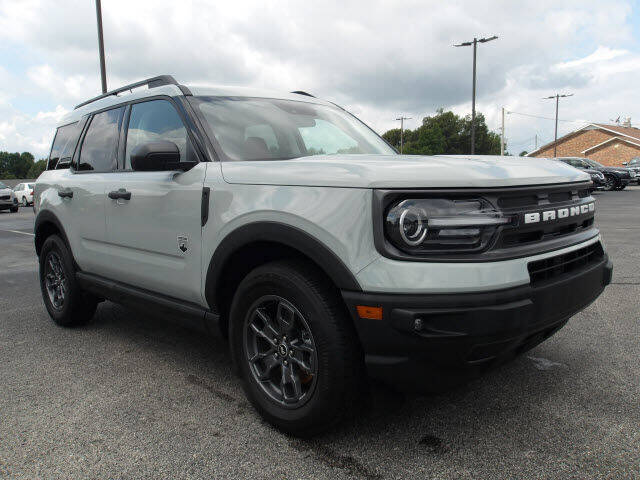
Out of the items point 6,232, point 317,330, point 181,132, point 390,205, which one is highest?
point 181,132

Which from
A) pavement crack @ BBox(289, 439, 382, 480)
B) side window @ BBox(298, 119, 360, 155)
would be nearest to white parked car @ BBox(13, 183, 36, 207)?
side window @ BBox(298, 119, 360, 155)

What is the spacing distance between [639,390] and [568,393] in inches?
15.8

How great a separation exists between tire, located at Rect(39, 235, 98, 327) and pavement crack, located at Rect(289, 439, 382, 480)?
2666 millimetres

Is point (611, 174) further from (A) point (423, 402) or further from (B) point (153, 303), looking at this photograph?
(B) point (153, 303)

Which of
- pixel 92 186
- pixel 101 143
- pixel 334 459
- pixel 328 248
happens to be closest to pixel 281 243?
pixel 328 248

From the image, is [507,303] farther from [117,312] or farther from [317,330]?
[117,312]

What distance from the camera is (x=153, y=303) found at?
340 centimetres

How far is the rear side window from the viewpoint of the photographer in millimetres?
4664

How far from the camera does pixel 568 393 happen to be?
3035 millimetres

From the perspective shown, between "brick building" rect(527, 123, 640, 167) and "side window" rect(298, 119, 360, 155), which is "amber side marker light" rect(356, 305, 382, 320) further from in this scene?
"brick building" rect(527, 123, 640, 167)

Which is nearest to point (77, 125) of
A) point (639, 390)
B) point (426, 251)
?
point (426, 251)

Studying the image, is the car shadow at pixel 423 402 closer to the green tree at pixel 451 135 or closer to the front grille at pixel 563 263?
the front grille at pixel 563 263

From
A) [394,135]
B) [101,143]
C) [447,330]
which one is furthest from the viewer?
[394,135]

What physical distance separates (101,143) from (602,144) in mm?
65843
